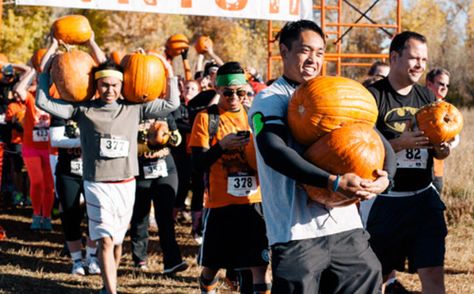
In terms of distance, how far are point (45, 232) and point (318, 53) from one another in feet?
22.8

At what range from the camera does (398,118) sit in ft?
16.3

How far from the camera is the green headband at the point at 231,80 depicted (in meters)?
5.60

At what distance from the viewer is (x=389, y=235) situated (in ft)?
16.6

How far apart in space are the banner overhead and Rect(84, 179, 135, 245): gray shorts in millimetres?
4000

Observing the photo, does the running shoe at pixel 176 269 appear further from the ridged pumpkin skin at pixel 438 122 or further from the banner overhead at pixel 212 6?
the banner overhead at pixel 212 6

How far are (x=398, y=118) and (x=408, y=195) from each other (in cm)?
51

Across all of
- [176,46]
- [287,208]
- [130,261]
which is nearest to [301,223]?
[287,208]

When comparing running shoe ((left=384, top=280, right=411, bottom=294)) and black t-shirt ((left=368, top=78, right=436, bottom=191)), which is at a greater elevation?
black t-shirt ((left=368, top=78, right=436, bottom=191))

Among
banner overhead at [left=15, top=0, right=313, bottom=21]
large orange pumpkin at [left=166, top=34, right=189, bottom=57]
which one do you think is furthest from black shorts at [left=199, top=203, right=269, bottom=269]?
large orange pumpkin at [left=166, top=34, right=189, bottom=57]

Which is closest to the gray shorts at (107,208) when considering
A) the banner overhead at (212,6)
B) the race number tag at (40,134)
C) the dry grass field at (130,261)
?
the dry grass field at (130,261)

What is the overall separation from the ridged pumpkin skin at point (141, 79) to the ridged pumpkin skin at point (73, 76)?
337mm

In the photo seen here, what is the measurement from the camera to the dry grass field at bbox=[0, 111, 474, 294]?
702cm

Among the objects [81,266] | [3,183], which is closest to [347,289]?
[81,266]

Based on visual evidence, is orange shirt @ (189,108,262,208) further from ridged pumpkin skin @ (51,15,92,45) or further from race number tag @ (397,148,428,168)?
ridged pumpkin skin @ (51,15,92,45)
